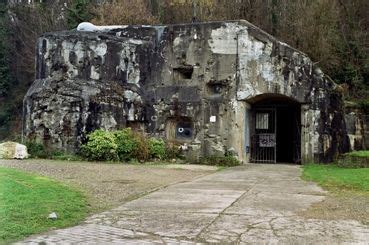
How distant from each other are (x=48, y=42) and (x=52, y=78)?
1.61 meters

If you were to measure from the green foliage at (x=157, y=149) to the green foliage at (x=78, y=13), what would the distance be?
19.1 m

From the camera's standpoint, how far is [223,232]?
6406mm

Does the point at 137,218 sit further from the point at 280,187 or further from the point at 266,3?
the point at 266,3

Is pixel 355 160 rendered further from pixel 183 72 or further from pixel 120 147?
pixel 120 147

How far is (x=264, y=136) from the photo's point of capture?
71.7ft

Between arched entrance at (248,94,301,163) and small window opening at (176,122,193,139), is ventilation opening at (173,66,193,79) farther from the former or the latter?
arched entrance at (248,94,301,163)

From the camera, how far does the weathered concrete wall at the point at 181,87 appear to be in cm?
1955

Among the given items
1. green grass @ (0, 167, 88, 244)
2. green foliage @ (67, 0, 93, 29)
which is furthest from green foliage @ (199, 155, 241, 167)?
green foliage @ (67, 0, 93, 29)

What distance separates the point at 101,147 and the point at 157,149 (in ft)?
7.56

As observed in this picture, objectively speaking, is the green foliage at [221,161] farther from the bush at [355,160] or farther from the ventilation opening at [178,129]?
the bush at [355,160]

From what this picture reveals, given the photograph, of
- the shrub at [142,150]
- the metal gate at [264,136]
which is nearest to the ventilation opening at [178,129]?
the shrub at [142,150]

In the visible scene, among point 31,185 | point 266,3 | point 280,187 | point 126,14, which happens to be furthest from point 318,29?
point 31,185

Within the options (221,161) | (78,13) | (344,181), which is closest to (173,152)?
(221,161)

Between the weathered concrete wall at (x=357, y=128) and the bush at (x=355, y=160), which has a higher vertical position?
the weathered concrete wall at (x=357, y=128)
